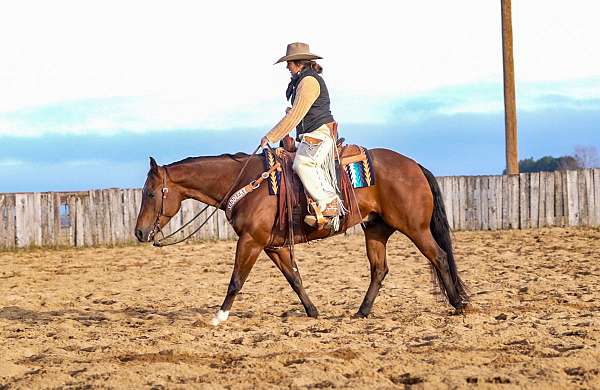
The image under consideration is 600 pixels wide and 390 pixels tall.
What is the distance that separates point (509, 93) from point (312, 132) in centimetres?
1395

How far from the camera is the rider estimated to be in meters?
9.07

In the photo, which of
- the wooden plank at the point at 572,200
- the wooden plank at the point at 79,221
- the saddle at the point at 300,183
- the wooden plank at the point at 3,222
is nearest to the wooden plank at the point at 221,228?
the wooden plank at the point at 79,221

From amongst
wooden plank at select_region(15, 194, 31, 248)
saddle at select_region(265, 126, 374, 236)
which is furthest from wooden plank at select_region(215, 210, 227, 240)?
saddle at select_region(265, 126, 374, 236)

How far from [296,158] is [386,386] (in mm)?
3444

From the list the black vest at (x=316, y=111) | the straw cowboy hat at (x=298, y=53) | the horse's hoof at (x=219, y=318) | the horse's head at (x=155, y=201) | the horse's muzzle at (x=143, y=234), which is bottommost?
the horse's hoof at (x=219, y=318)

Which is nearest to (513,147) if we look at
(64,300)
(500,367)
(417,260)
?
(417,260)

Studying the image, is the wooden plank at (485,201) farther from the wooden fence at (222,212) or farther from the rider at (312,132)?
the rider at (312,132)

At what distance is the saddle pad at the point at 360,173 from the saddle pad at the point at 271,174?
0.74m

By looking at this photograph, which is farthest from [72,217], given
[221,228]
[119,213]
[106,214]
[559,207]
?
[559,207]

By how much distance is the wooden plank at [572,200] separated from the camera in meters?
22.2

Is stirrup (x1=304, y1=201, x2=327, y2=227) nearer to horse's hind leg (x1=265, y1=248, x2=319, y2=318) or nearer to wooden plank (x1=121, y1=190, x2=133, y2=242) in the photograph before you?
horse's hind leg (x1=265, y1=248, x2=319, y2=318)

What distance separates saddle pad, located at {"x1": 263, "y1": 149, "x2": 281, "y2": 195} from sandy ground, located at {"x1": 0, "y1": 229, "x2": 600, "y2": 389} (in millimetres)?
1382

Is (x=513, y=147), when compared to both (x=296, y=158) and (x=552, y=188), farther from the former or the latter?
(x=296, y=158)

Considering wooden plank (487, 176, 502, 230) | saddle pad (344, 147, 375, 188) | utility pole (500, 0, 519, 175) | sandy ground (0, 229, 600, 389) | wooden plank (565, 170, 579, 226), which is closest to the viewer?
sandy ground (0, 229, 600, 389)
